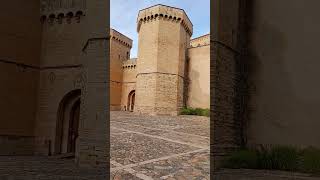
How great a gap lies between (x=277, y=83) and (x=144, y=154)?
382 cm

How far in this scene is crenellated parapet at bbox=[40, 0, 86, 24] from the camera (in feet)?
41.7

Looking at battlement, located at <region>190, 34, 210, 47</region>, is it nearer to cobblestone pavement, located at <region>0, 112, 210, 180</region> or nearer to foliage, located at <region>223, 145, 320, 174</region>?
cobblestone pavement, located at <region>0, 112, 210, 180</region>

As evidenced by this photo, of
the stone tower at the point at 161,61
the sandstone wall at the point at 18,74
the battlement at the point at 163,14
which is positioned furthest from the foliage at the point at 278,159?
the battlement at the point at 163,14

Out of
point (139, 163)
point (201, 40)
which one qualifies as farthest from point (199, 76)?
point (139, 163)

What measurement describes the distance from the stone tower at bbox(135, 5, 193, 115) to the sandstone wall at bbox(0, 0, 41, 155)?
11510mm

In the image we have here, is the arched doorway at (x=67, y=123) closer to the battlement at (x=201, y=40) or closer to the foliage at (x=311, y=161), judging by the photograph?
the foliage at (x=311, y=161)

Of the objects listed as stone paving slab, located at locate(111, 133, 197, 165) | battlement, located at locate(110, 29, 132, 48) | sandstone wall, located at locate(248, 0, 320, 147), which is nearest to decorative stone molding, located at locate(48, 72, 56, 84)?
stone paving slab, located at locate(111, 133, 197, 165)

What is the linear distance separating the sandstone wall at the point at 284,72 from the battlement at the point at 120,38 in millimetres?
22758

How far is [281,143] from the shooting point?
7598 millimetres

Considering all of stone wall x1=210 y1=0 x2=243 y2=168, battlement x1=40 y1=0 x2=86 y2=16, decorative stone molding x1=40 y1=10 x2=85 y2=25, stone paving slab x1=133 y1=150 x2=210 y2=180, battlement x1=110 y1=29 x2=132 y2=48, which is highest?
battlement x1=110 y1=29 x2=132 y2=48

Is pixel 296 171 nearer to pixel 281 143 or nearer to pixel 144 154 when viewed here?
pixel 281 143

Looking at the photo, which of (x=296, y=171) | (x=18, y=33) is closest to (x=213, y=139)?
(x=296, y=171)

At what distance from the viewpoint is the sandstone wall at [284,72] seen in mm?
7328

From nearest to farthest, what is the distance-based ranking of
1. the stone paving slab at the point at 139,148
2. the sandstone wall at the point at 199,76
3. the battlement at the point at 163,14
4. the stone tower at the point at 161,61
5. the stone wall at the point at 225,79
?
the stone wall at the point at 225,79, the stone paving slab at the point at 139,148, the stone tower at the point at 161,61, the sandstone wall at the point at 199,76, the battlement at the point at 163,14
